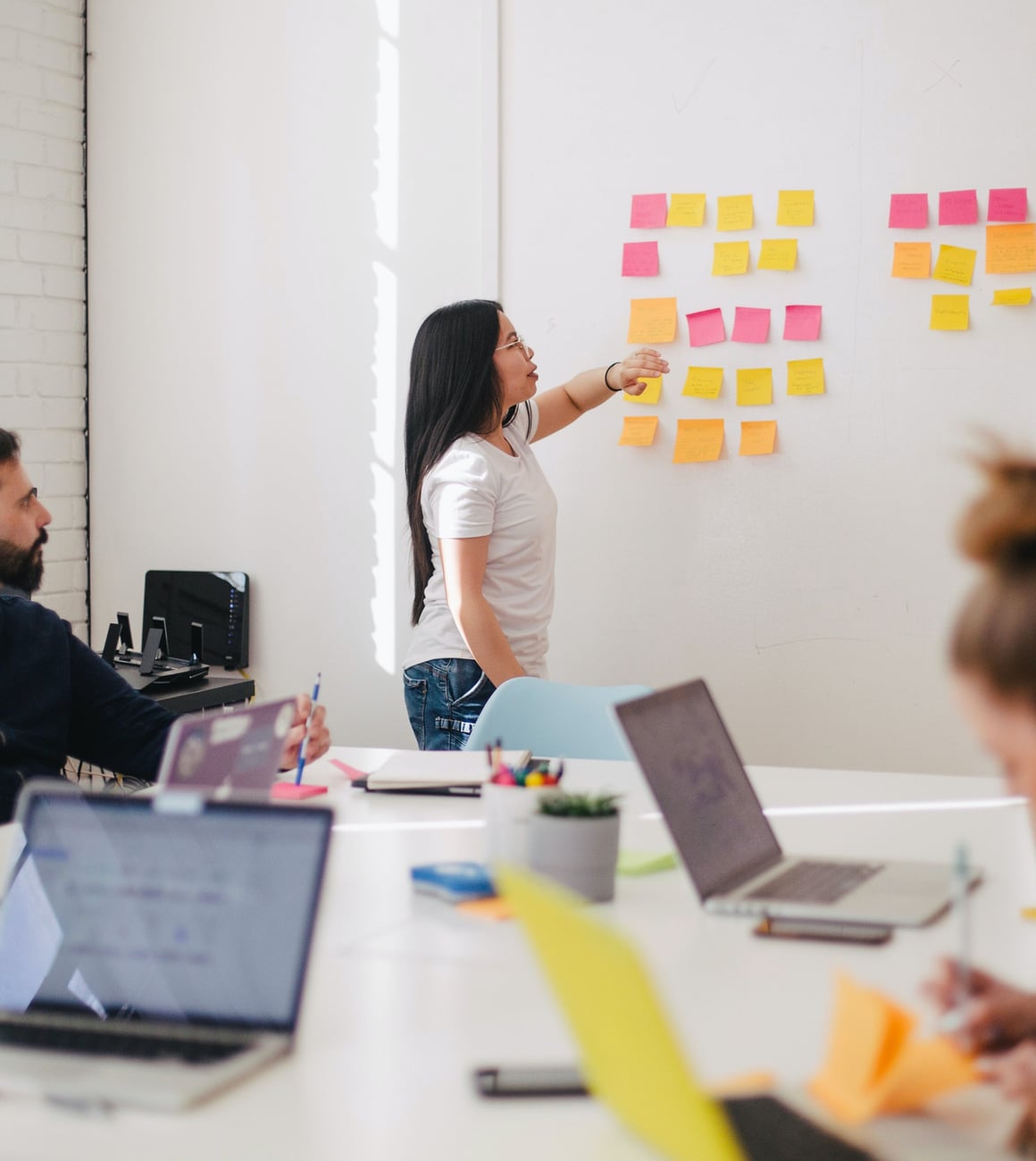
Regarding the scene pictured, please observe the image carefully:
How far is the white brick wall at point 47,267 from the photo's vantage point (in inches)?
141

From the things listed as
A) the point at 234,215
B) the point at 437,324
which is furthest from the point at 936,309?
the point at 234,215

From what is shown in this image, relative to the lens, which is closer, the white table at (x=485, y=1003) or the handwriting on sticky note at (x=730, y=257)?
the white table at (x=485, y=1003)

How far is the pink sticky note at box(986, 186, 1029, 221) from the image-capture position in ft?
9.68

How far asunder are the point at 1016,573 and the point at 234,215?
3.19 m

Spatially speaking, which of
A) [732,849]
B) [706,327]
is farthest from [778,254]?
[732,849]

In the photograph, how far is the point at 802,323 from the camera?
3111 millimetres

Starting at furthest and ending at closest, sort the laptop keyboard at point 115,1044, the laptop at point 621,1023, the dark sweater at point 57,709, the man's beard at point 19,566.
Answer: the man's beard at point 19,566, the dark sweater at point 57,709, the laptop keyboard at point 115,1044, the laptop at point 621,1023

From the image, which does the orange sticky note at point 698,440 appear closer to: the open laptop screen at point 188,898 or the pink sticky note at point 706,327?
the pink sticky note at point 706,327

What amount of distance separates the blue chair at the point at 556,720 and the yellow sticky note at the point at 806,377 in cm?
106

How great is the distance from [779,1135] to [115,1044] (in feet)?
1.69

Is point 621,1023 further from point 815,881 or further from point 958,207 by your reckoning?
point 958,207

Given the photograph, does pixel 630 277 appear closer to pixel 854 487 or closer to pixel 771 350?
pixel 771 350

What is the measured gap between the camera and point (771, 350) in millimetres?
3143

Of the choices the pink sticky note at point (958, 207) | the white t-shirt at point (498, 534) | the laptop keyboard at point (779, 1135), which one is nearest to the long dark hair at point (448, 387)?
the white t-shirt at point (498, 534)
